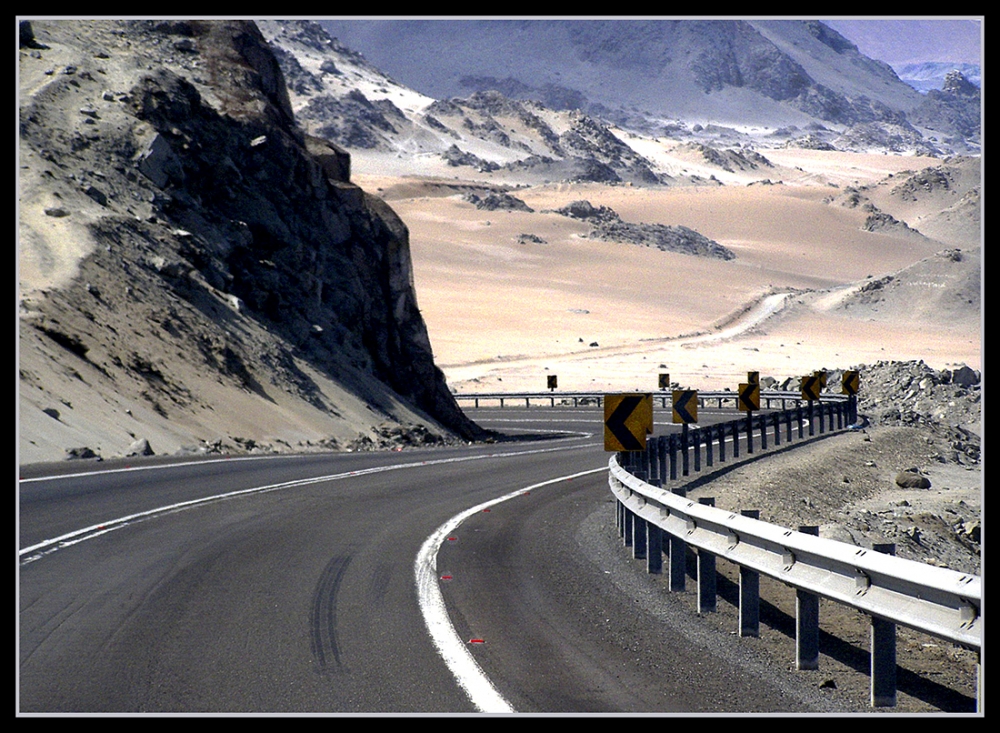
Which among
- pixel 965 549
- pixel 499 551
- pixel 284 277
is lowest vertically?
pixel 965 549

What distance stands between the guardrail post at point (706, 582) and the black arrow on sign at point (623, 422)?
16.7 ft

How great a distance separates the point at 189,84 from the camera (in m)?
37.1

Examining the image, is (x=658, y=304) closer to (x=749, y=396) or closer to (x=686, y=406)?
(x=749, y=396)

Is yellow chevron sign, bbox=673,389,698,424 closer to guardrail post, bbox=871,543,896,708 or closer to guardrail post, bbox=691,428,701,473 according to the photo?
guardrail post, bbox=691,428,701,473

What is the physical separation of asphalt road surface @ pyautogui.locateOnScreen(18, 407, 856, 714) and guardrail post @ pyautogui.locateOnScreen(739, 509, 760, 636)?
0.76 feet

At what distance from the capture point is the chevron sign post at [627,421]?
14.0 metres

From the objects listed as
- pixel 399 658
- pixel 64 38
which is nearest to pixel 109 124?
pixel 64 38

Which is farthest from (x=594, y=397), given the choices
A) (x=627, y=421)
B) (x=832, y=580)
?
(x=832, y=580)

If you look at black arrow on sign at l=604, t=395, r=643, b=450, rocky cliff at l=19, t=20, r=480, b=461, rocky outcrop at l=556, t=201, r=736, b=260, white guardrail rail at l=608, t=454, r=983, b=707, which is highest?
rocky outcrop at l=556, t=201, r=736, b=260

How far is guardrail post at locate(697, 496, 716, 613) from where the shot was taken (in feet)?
28.8

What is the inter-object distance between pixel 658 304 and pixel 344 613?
346ft

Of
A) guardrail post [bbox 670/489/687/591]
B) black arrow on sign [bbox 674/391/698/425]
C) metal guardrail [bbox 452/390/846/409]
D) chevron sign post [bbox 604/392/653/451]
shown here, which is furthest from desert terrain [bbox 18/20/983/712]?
metal guardrail [bbox 452/390/846/409]
